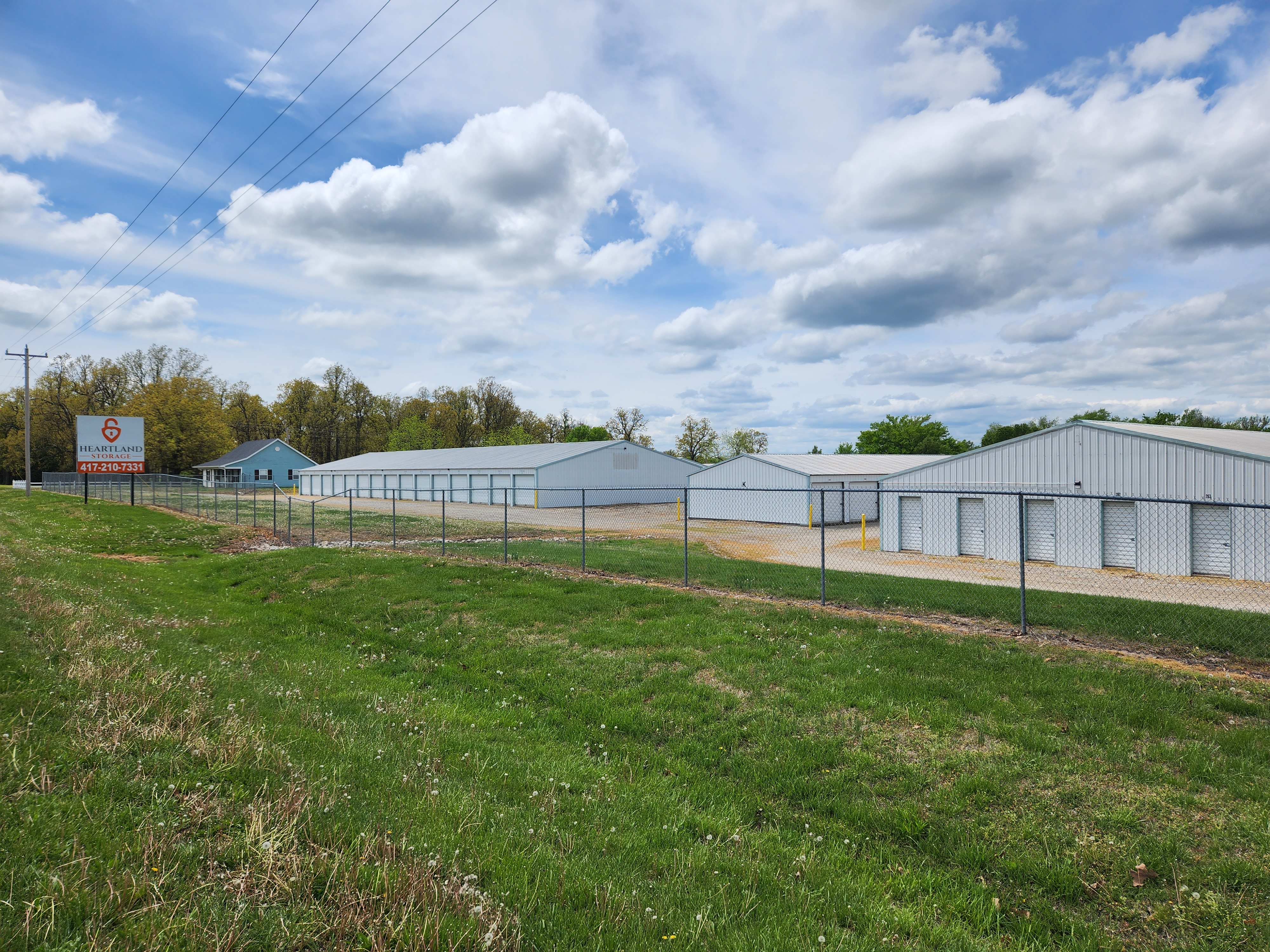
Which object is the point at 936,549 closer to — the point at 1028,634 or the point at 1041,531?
the point at 1041,531

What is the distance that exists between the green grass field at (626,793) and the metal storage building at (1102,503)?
1015 cm

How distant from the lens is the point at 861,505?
37.4 m

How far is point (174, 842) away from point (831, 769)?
14.9 feet

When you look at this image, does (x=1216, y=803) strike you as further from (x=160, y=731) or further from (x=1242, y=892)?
(x=160, y=731)

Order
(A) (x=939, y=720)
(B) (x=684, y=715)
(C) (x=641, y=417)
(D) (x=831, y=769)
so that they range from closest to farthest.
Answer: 1. (D) (x=831, y=769)
2. (A) (x=939, y=720)
3. (B) (x=684, y=715)
4. (C) (x=641, y=417)

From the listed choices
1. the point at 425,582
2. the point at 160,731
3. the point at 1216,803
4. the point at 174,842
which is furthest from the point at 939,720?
the point at 425,582

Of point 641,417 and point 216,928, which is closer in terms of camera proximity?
point 216,928

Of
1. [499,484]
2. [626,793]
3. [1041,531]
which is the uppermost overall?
[499,484]

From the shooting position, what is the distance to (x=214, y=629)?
10.3 metres

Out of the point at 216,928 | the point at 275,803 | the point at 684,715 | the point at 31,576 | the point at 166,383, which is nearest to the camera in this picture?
the point at 216,928

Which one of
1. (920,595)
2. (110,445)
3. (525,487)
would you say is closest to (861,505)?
(525,487)

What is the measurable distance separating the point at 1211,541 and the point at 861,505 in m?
19.4

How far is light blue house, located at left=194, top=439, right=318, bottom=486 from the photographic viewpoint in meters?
78.8

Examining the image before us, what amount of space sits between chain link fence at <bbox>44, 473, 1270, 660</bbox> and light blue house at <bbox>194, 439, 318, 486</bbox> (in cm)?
4326
